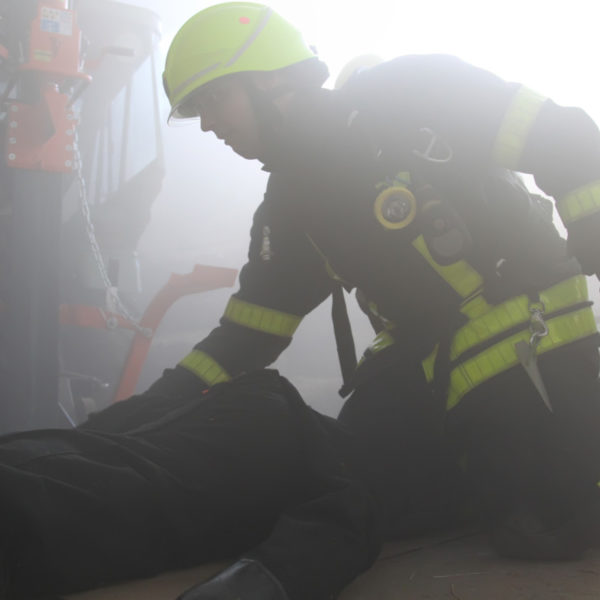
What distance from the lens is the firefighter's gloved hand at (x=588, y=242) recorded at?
163cm

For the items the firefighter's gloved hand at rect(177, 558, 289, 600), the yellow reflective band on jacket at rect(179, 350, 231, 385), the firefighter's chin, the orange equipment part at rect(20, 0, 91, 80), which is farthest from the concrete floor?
the orange equipment part at rect(20, 0, 91, 80)

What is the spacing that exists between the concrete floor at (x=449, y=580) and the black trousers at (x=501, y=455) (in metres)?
0.12

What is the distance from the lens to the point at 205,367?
7.47 feet

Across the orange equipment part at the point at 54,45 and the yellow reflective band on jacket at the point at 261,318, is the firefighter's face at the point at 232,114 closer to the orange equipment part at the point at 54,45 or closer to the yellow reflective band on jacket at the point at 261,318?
the yellow reflective band on jacket at the point at 261,318

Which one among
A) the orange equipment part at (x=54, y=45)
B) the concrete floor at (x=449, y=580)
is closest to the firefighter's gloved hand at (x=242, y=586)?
the concrete floor at (x=449, y=580)

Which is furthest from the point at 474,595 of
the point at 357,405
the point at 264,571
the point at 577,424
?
the point at 357,405

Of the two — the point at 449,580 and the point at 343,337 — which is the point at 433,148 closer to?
the point at 343,337

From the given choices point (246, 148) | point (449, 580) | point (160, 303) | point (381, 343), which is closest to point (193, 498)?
point (449, 580)

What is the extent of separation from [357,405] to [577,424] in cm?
64

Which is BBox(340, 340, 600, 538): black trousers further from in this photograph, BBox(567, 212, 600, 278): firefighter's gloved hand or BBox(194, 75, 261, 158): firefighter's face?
BBox(194, 75, 261, 158): firefighter's face

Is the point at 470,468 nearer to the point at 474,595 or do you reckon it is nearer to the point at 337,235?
the point at 474,595

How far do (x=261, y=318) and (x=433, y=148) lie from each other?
0.81 meters

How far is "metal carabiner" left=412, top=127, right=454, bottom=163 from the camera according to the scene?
71.9 inches

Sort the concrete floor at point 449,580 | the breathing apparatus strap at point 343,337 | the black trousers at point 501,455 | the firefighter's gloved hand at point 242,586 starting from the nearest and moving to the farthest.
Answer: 1. the firefighter's gloved hand at point 242,586
2. the concrete floor at point 449,580
3. the black trousers at point 501,455
4. the breathing apparatus strap at point 343,337
